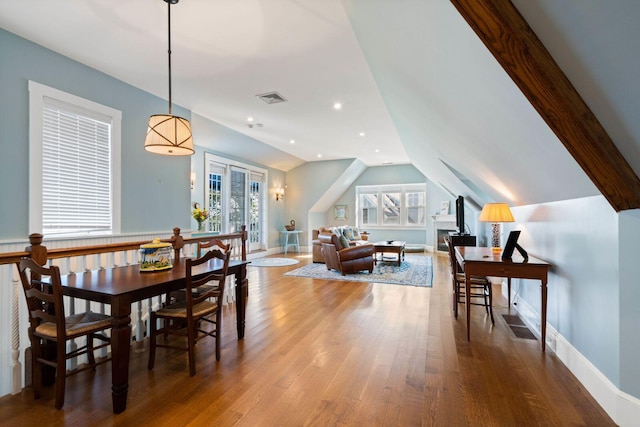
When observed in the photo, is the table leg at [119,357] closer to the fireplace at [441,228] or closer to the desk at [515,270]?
the desk at [515,270]

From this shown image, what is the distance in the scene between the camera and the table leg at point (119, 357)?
70.9 inches

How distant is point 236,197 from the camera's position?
7770 mm

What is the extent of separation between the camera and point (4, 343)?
2.02 m

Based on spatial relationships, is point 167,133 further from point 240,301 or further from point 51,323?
point 240,301

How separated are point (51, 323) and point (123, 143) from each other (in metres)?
2.41

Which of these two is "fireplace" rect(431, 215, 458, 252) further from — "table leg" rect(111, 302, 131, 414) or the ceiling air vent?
"table leg" rect(111, 302, 131, 414)

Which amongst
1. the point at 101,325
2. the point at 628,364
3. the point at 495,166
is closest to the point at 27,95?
the point at 101,325

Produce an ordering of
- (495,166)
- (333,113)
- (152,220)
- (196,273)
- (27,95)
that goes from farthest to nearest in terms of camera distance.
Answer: (333,113)
(152,220)
(495,166)
(27,95)
(196,273)

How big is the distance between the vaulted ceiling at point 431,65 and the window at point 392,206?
5.85 meters

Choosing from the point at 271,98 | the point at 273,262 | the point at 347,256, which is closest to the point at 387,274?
the point at 347,256

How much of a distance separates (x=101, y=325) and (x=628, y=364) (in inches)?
127

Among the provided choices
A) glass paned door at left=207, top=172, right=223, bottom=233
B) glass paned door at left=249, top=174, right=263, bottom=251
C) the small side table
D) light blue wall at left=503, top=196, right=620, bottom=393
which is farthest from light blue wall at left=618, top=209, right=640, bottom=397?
the small side table

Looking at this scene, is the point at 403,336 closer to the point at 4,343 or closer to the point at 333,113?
the point at 4,343

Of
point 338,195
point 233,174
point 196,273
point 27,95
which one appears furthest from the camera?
point 338,195
